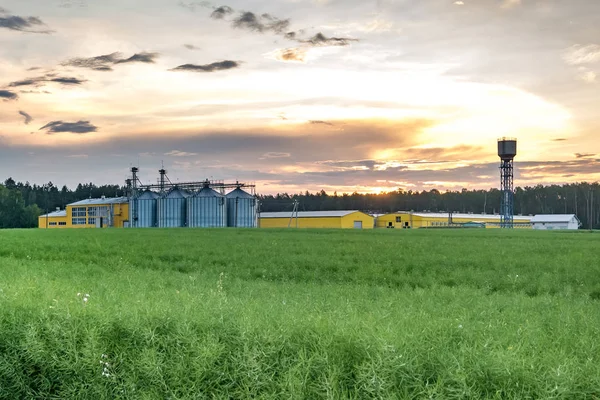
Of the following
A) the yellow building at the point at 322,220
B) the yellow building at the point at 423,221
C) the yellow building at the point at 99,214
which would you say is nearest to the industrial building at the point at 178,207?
the yellow building at the point at 99,214

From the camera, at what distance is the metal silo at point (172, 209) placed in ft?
276

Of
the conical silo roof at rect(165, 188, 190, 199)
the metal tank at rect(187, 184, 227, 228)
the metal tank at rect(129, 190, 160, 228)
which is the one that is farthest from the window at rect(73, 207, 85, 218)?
the metal tank at rect(187, 184, 227, 228)

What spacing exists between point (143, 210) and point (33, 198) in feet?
312

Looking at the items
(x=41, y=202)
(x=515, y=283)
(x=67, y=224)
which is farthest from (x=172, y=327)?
(x=41, y=202)

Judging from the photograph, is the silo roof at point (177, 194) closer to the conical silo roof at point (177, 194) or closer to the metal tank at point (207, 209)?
the conical silo roof at point (177, 194)

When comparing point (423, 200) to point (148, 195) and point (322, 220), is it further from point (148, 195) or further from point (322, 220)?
point (148, 195)

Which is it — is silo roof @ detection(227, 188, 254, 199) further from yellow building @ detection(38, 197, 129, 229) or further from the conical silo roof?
yellow building @ detection(38, 197, 129, 229)

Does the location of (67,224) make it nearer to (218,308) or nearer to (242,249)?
(242,249)

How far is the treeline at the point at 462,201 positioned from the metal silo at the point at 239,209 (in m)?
69.1

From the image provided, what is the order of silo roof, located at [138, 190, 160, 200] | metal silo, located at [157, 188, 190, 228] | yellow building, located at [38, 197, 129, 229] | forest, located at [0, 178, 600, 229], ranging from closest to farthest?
1. metal silo, located at [157, 188, 190, 228]
2. silo roof, located at [138, 190, 160, 200]
3. yellow building, located at [38, 197, 129, 229]
4. forest, located at [0, 178, 600, 229]

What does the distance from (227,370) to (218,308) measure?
73.5 inches

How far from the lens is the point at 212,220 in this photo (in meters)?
81.1

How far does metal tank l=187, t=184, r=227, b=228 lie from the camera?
8112 centimetres

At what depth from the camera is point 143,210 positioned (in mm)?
88500
